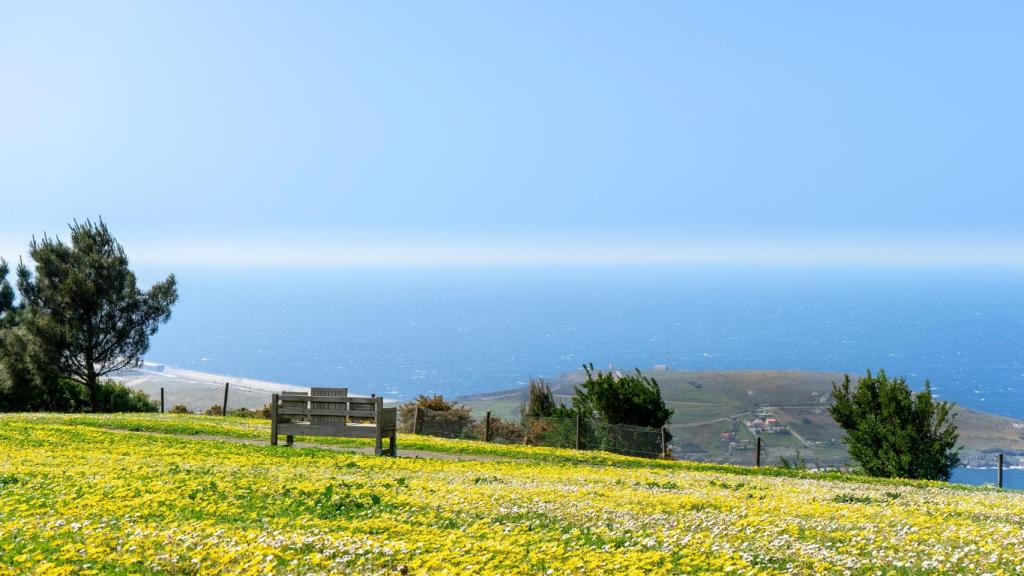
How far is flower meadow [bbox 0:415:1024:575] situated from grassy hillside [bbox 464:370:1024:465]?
254ft

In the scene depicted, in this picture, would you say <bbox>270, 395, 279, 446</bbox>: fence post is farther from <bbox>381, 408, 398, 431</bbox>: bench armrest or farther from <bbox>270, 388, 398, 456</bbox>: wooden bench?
<bbox>381, 408, 398, 431</bbox>: bench armrest

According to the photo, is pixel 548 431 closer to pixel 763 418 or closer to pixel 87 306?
pixel 87 306

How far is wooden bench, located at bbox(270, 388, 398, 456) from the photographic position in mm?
26906

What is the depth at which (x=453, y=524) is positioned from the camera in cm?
1329

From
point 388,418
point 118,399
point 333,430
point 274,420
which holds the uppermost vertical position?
point 388,418

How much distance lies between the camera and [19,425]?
32.0m

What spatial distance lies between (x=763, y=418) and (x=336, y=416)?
128397 millimetres

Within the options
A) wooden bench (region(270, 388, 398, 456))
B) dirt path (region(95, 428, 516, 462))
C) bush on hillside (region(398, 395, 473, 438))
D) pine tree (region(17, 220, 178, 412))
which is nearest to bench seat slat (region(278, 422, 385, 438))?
wooden bench (region(270, 388, 398, 456))

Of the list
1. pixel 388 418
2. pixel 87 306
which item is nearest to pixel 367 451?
pixel 388 418

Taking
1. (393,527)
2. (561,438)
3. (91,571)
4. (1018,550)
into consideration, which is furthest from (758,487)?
(561,438)

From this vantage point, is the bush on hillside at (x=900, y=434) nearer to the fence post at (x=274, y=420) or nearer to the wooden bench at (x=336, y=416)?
the wooden bench at (x=336, y=416)

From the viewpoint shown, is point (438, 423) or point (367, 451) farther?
point (438, 423)

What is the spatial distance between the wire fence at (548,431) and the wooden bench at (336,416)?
13.4m

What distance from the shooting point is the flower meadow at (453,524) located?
10.4 meters
